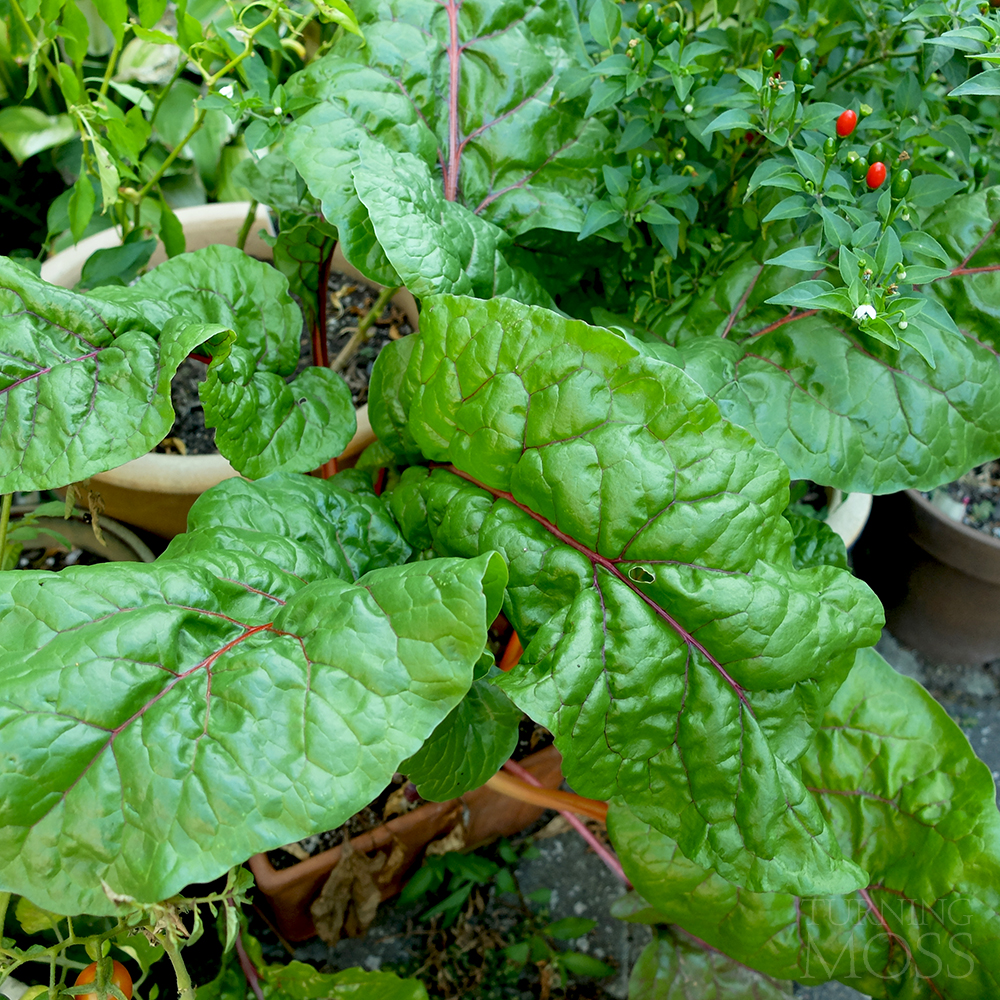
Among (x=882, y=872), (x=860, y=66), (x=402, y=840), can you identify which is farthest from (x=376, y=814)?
(x=860, y=66)

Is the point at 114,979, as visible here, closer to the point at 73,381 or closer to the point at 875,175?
the point at 73,381

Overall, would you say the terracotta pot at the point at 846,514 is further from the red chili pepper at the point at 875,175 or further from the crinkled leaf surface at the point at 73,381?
the crinkled leaf surface at the point at 73,381

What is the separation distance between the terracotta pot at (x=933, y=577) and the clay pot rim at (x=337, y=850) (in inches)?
32.9

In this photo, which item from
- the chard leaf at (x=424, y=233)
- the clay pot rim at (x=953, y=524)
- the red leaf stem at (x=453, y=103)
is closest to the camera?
the chard leaf at (x=424, y=233)

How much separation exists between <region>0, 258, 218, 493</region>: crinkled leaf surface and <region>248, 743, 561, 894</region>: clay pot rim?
2.08 feet

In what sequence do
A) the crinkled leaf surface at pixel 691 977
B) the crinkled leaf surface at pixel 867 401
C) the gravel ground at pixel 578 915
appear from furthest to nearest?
the gravel ground at pixel 578 915, the crinkled leaf surface at pixel 691 977, the crinkled leaf surface at pixel 867 401

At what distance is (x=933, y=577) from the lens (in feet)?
5.46

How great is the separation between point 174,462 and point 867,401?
87 cm

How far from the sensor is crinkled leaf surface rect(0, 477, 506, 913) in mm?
568

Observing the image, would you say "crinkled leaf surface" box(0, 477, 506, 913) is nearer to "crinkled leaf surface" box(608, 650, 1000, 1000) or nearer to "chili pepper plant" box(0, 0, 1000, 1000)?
"chili pepper plant" box(0, 0, 1000, 1000)

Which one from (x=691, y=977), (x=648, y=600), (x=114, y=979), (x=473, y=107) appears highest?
(x=473, y=107)

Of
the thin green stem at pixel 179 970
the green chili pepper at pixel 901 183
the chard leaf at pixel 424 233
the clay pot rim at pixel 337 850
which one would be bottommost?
the clay pot rim at pixel 337 850

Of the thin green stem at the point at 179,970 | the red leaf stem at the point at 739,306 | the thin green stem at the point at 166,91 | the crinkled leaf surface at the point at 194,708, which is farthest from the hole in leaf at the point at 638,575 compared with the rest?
the thin green stem at the point at 166,91

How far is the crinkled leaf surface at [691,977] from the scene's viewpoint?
1119mm
